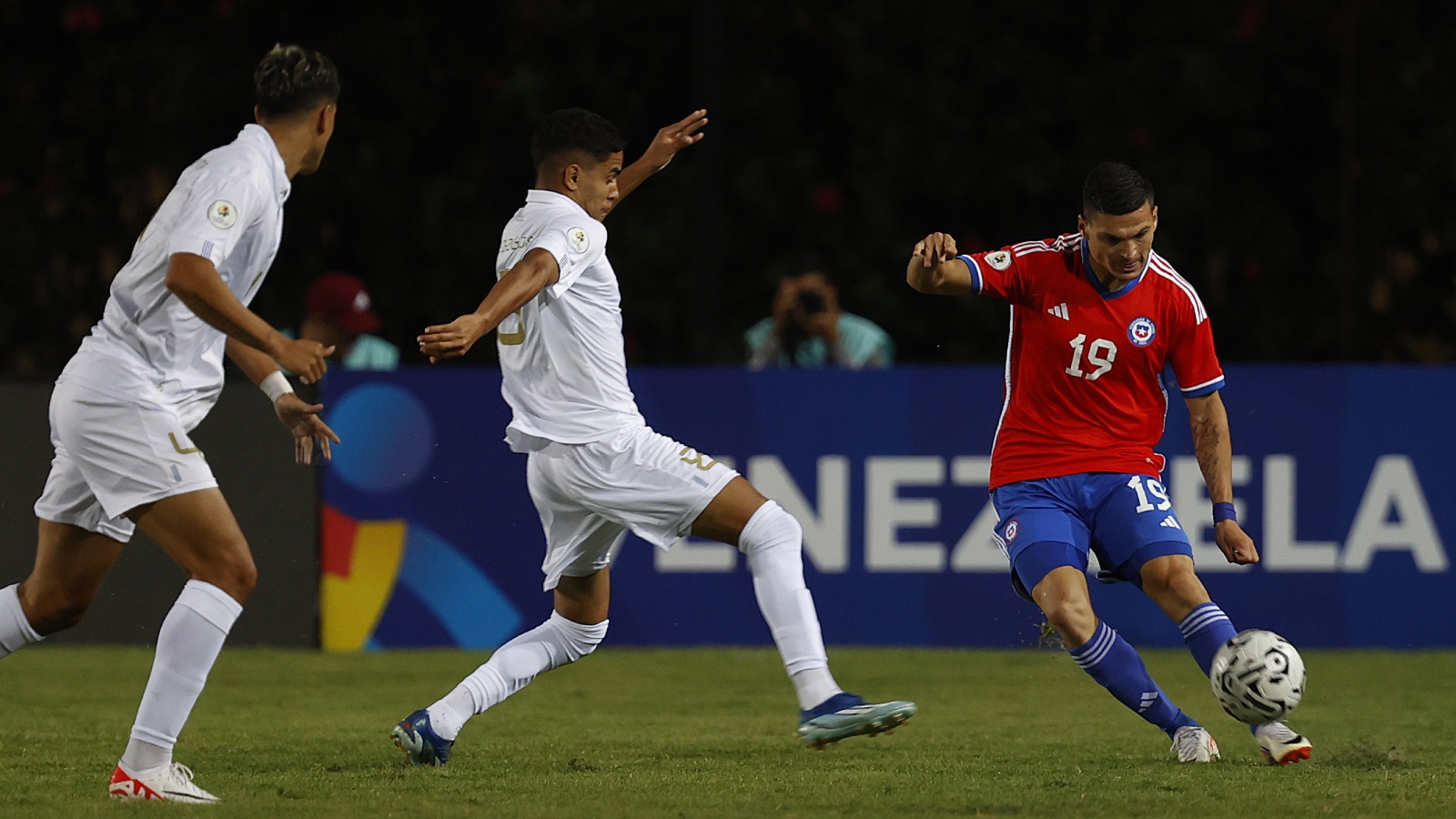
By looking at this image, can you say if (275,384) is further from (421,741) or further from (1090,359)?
(1090,359)

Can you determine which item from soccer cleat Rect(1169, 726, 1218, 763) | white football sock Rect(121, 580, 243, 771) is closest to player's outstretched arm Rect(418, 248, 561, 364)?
white football sock Rect(121, 580, 243, 771)

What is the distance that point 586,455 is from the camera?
216 inches

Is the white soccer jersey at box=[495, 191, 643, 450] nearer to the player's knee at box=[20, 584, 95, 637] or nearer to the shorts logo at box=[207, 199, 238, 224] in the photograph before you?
the shorts logo at box=[207, 199, 238, 224]

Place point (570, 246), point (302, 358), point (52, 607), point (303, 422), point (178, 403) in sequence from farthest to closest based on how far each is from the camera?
point (570, 246) → point (52, 607) → point (303, 422) → point (178, 403) → point (302, 358)

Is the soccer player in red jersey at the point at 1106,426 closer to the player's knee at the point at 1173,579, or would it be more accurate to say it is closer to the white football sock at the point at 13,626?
the player's knee at the point at 1173,579

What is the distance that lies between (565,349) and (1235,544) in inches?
77.3

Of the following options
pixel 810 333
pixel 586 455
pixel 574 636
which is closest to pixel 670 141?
pixel 586 455

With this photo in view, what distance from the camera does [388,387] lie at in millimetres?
8930

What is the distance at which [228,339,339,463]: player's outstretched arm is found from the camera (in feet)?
A: 16.5

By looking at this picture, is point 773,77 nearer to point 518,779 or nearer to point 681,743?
point 681,743

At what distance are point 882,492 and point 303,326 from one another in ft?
10.3

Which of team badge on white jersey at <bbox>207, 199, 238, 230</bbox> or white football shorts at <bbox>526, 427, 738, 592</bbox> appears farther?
white football shorts at <bbox>526, 427, 738, 592</bbox>

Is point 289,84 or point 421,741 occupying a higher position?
point 289,84

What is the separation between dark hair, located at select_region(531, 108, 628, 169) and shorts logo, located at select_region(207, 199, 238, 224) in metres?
1.15
